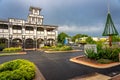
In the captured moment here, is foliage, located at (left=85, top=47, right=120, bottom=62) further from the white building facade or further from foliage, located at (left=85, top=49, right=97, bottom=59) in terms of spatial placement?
the white building facade

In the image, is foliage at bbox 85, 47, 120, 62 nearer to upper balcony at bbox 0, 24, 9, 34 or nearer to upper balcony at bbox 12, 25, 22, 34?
upper balcony at bbox 12, 25, 22, 34

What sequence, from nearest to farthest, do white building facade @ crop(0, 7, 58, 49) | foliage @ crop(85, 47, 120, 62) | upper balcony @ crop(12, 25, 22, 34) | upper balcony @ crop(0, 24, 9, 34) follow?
foliage @ crop(85, 47, 120, 62) → upper balcony @ crop(0, 24, 9, 34) → white building facade @ crop(0, 7, 58, 49) → upper balcony @ crop(12, 25, 22, 34)

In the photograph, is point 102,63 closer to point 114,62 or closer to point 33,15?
point 114,62

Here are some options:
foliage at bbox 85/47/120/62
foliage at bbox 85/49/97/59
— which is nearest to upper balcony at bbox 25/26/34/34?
foliage at bbox 85/49/97/59

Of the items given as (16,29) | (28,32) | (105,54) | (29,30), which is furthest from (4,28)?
(105,54)

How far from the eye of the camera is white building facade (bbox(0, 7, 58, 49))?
31.0 m

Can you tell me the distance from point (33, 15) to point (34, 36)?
7.82 meters

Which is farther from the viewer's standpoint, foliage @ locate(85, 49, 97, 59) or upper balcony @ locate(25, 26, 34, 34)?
upper balcony @ locate(25, 26, 34, 34)

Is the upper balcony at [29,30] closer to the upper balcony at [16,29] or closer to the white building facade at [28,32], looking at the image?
the white building facade at [28,32]

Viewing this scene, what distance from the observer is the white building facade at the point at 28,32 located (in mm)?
31047

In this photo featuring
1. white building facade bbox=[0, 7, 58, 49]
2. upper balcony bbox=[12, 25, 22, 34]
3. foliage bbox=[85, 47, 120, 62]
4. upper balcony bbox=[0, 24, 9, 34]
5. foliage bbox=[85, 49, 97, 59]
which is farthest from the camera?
upper balcony bbox=[12, 25, 22, 34]

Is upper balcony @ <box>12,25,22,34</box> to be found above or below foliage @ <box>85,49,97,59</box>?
above

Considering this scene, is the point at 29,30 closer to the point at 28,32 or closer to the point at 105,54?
the point at 28,32

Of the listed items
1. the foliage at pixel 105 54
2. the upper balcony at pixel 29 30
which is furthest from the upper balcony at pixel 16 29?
the foliage at pixel 105 54
